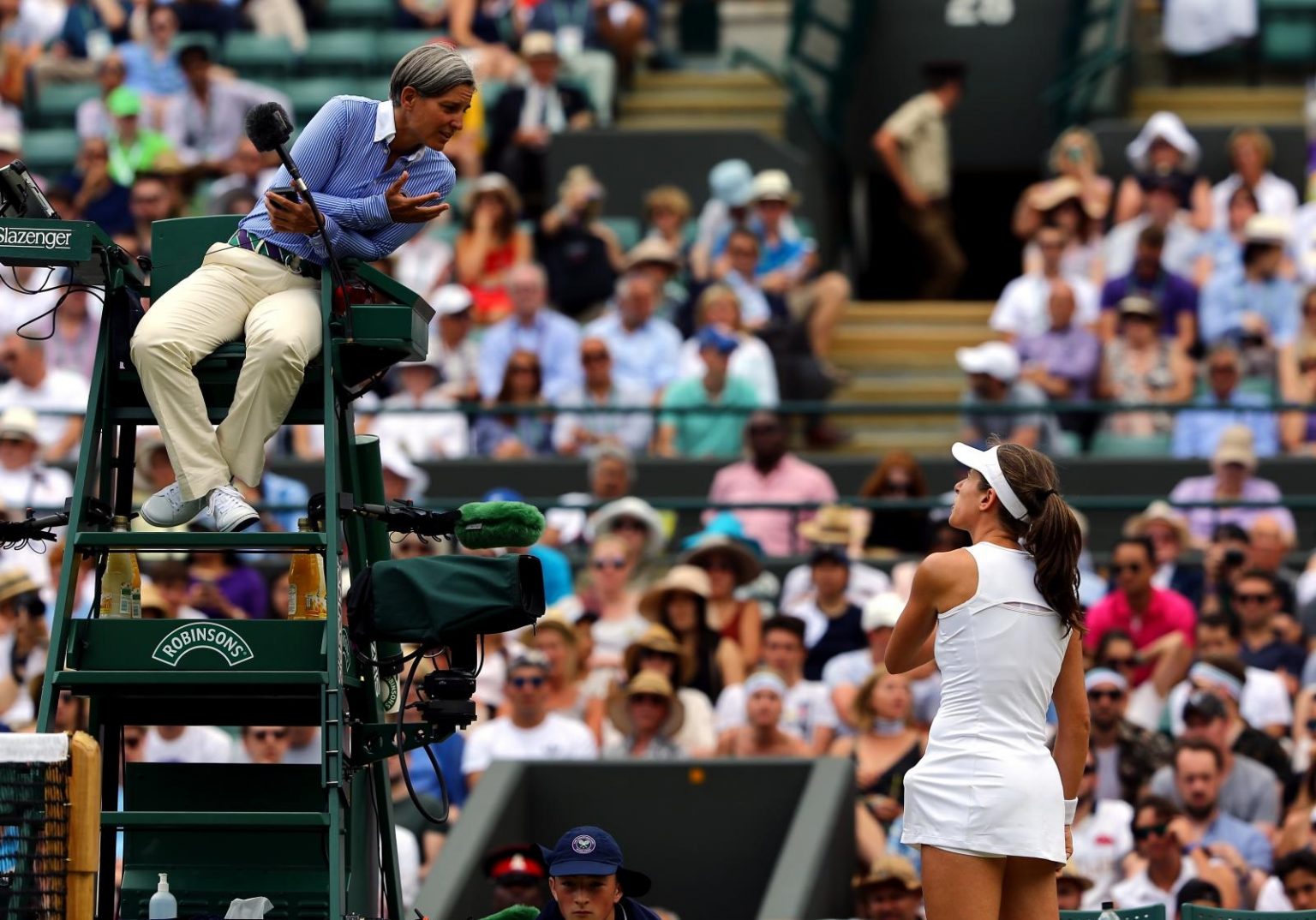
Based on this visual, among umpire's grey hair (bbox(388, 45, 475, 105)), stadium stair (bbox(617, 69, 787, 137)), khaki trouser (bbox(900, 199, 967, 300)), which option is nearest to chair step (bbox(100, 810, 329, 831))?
umpire's grey hair (bbox(388, 45, 475, 105))

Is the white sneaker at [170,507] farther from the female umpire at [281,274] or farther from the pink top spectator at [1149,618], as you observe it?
the pink top spectator at [1149,618]

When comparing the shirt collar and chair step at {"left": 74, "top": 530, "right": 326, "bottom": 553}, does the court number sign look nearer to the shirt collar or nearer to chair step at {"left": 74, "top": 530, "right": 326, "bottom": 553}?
the shirt collar

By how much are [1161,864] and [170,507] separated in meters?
4.87

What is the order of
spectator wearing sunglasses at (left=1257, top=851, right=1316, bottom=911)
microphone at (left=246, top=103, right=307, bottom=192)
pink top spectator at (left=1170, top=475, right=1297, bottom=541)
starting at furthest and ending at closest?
pink top spectator at (left=1170, top=475, right=1297, bottom=541) < spectator wearing sunglasses at (left=1257, top=851, right=1316, bottom=911) < microphone at (left=246, top=103, right=307, bottom=192)

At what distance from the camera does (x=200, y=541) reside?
6.79 metres

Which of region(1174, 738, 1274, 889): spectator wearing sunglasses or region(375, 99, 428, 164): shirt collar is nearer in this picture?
region(375, 99, 428, 164): shirt collar

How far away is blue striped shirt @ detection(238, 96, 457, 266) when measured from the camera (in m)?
7.26

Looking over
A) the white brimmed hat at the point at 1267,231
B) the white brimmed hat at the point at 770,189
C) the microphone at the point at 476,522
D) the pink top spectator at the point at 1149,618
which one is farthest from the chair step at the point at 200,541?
the white brimmed hat at the point at 770,189

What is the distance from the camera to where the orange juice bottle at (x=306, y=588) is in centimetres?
761

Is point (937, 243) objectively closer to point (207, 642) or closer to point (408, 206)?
point (408, 206)

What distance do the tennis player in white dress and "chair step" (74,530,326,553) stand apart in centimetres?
168

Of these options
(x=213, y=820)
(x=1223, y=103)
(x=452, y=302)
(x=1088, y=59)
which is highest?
(x=1088, y=59)

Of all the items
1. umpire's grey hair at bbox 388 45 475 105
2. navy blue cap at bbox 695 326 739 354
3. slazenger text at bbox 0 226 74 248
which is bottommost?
navy blue cap at bbox 695 326 739 354

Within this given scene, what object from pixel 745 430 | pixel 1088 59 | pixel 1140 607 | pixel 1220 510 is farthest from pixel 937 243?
pixel 1140 607
